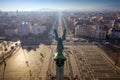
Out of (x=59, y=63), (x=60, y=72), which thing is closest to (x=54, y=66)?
(x=60, y=72)

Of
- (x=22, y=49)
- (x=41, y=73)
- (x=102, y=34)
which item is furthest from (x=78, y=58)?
(x=102, y=34)

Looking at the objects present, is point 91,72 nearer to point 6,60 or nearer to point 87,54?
point 87,54

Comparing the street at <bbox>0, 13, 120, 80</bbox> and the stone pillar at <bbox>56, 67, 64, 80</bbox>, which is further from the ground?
the stone pillar at <bbox>56, 67, 64, 80</bbox>

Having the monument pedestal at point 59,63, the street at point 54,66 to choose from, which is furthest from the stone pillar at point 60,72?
the street at point 54,66

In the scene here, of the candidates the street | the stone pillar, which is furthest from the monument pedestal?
the street

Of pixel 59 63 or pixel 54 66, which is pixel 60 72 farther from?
pixel 54 66

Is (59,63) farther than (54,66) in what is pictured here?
No

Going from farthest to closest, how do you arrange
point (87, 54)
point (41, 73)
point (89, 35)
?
point (89, 35) → point (87, 54) → point (41, 73)

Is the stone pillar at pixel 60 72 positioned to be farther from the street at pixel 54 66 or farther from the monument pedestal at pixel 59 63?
the street at pixel 54 66

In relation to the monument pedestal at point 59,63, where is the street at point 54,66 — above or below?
below

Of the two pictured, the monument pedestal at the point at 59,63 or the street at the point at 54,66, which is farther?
the street at the point at 54,66

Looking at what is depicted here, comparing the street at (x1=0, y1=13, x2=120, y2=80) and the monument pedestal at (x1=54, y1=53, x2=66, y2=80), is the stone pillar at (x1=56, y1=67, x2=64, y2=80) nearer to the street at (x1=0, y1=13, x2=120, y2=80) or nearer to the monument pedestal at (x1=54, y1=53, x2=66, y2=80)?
the monument pedestal at (x1=54, y1=53, x2=66, y2=80)
